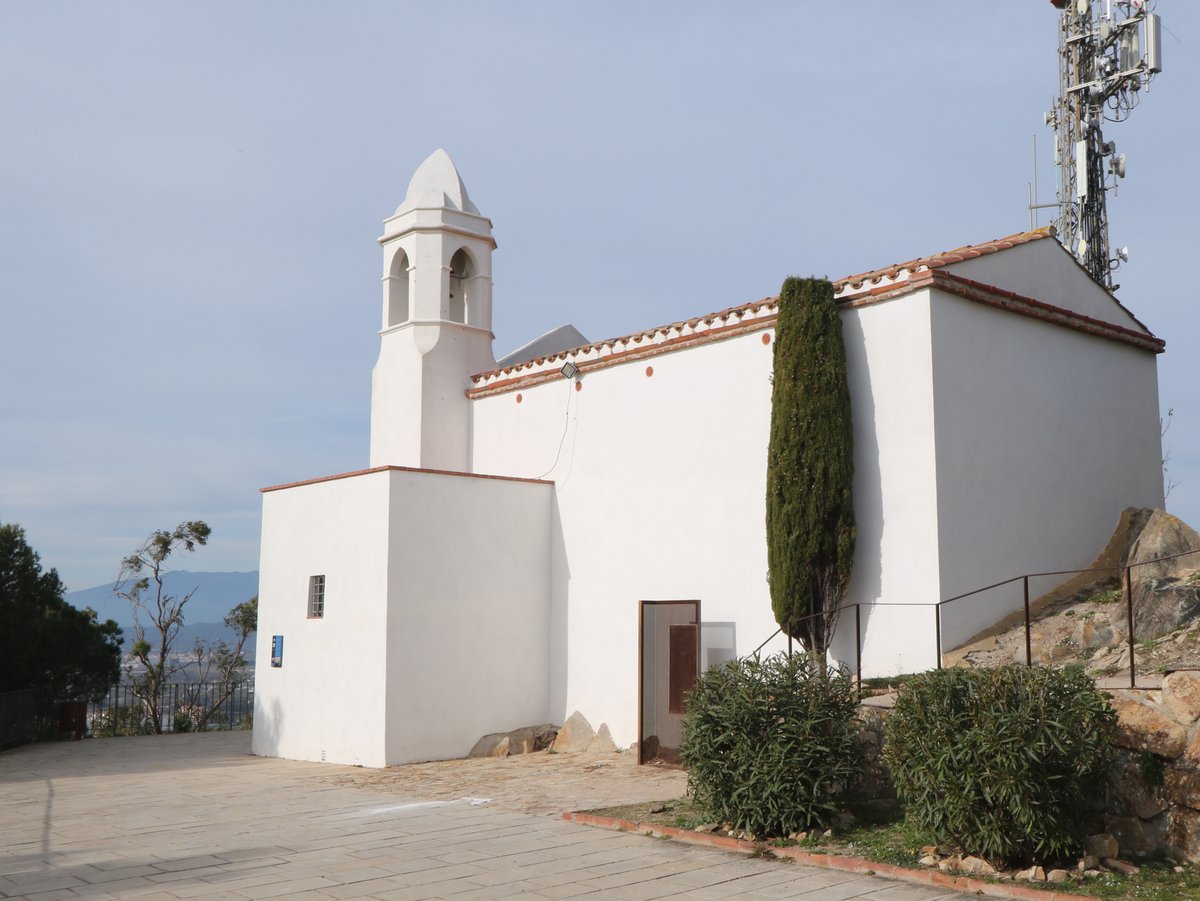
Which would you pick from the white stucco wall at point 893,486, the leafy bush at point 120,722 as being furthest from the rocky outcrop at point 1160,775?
the leafy bush at point 120,722

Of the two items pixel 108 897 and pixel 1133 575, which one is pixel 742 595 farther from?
pixel 108 897

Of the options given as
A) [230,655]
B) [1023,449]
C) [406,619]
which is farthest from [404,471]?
[230,655]

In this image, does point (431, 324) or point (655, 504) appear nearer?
point (655, 504)

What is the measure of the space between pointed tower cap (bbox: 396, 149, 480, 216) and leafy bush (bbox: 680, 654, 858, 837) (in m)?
13.5

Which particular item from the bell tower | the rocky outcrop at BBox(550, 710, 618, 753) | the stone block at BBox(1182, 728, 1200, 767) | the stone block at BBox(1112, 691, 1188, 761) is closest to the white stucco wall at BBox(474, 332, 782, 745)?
the rocky outcrop at BBox(550, 710, 618, 753)

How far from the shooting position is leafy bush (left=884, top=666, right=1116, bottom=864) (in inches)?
332

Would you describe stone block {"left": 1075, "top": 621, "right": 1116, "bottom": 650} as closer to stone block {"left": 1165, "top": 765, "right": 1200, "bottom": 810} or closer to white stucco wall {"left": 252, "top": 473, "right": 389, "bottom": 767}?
stone block {"left": 1165, "top": 765, "right": 1200, "bottom": 810}

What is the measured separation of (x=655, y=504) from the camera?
16906 millimetres

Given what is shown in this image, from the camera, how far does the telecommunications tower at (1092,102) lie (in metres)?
26.7

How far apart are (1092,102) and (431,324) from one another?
18.5 m

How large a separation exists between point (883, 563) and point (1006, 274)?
4747 mm

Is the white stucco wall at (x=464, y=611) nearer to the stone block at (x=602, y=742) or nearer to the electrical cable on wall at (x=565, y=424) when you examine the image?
the electrical cable on wall at (x=565, y=424)

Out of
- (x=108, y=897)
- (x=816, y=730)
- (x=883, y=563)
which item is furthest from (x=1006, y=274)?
(x=108, y=897)

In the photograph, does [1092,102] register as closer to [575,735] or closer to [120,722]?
[575,735]
